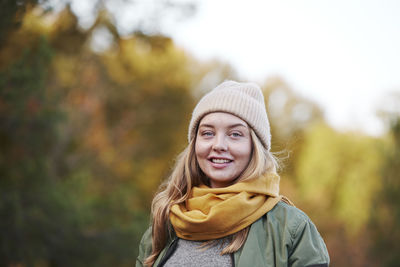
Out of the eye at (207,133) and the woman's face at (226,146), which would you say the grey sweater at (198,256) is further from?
the eye at (207,133)

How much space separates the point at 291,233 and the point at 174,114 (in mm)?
17614

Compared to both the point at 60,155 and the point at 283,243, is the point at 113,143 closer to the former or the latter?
the point at 60,155

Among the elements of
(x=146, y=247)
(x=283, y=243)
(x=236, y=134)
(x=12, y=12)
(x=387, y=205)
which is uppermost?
(x=12, y=12)

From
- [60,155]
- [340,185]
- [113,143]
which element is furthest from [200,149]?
[340,185]

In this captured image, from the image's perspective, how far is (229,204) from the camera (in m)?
2.37

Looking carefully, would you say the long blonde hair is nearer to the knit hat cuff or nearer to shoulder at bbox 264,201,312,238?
the knit hat cuff

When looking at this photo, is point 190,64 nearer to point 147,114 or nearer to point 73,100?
point 147,114

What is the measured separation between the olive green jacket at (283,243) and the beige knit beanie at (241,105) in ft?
1.67

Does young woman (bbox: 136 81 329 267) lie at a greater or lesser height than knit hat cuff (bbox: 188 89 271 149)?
lesser

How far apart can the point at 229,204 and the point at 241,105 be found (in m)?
0.61

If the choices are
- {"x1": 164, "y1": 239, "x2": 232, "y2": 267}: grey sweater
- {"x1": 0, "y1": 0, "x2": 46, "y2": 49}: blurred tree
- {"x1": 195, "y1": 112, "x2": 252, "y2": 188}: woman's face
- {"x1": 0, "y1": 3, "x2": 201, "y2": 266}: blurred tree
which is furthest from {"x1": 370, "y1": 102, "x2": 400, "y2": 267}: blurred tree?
{"x1": 164, "y1": 239, "x2": 232, "y2": 267}: grey sweater

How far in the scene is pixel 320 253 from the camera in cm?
218

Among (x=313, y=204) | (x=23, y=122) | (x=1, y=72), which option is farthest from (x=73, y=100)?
(x=313, y=204)

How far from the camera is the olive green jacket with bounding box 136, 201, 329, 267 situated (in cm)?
218
